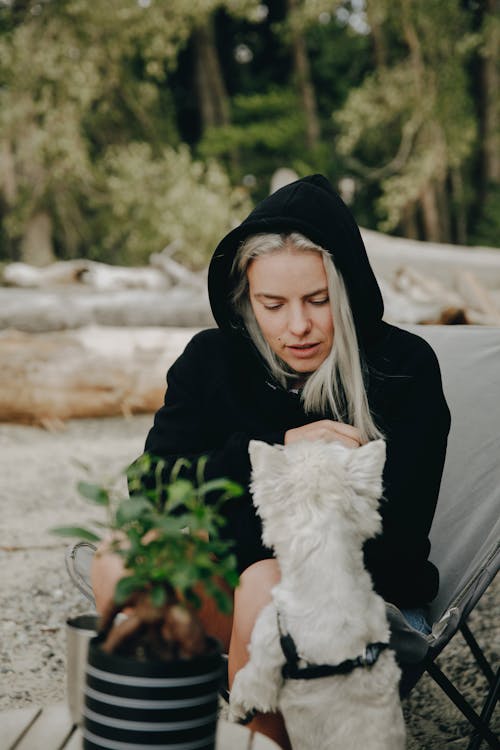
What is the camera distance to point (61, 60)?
1572cm

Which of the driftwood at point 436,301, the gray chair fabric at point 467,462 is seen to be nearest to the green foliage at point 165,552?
the gray chair fabric at point 467,462

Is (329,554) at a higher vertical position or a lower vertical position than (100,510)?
higher

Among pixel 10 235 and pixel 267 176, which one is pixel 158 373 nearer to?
pixel 10 235

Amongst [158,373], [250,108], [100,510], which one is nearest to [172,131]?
[250,108]

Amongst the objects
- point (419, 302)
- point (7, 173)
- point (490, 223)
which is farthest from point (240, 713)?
point (490, 223)

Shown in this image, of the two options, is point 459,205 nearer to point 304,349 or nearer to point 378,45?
→ point 378,45

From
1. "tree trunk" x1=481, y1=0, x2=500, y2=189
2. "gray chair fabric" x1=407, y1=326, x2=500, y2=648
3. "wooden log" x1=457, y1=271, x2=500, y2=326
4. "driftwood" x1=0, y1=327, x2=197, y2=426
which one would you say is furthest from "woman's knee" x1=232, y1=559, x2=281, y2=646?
"tree trunk" x1=481, y1=0, x2=500, y2=189

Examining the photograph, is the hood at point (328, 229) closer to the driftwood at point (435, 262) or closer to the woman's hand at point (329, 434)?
the woman's hand at point (329, 434)

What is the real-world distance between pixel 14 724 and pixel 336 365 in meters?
1.25

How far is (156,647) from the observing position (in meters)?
1.35

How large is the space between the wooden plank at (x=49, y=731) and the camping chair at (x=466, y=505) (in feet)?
2.49

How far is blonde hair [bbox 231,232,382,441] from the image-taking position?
2.29m

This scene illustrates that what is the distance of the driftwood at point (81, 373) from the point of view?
698 centimetres

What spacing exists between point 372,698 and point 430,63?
16.8 metres
